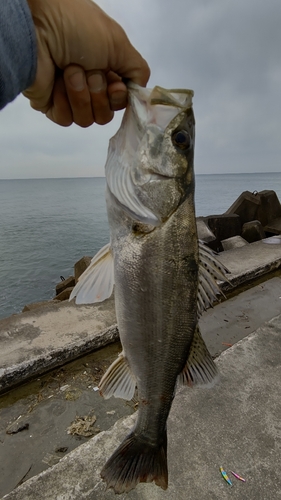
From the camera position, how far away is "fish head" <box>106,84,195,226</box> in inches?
69.4

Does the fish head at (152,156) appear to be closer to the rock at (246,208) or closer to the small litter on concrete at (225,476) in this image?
the small litter on concrete at (225,476)

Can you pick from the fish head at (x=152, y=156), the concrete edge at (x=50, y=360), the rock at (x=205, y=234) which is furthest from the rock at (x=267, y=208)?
the fish head at (x=152, y=156)

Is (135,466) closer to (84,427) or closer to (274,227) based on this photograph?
(84,427)

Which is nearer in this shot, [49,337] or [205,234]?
[49,337]

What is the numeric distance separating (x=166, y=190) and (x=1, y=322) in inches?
131

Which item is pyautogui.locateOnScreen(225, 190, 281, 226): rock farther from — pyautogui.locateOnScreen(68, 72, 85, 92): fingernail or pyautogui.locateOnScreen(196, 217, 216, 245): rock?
pyautogui.locateOnScreen(68, 72, 85, 92): fingernail

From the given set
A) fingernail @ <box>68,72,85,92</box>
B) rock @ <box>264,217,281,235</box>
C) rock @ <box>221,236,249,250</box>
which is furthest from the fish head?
rock @ <box>264,217,281,235</box>

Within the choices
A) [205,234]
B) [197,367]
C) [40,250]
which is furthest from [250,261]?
[40,250]

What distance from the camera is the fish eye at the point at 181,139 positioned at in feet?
5.94

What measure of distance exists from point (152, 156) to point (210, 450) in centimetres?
216

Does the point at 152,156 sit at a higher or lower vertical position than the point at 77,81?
lower

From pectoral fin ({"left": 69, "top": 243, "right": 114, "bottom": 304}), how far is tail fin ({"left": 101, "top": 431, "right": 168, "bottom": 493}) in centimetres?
83

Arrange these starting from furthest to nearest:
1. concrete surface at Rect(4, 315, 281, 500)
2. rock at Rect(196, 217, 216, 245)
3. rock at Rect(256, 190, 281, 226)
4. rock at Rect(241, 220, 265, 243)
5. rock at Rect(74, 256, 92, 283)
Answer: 1. rock at Rect(256, 190, 281, 226)
2. rock at Rect(241, 220, 265, 243)
3. rock at Rect(196, 217, 216, 245)
4. rock at Rect(74, 256, 92, 283)
5. concrete surface at Rect(4, 315, 281, 500)

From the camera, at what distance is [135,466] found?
184 cm
